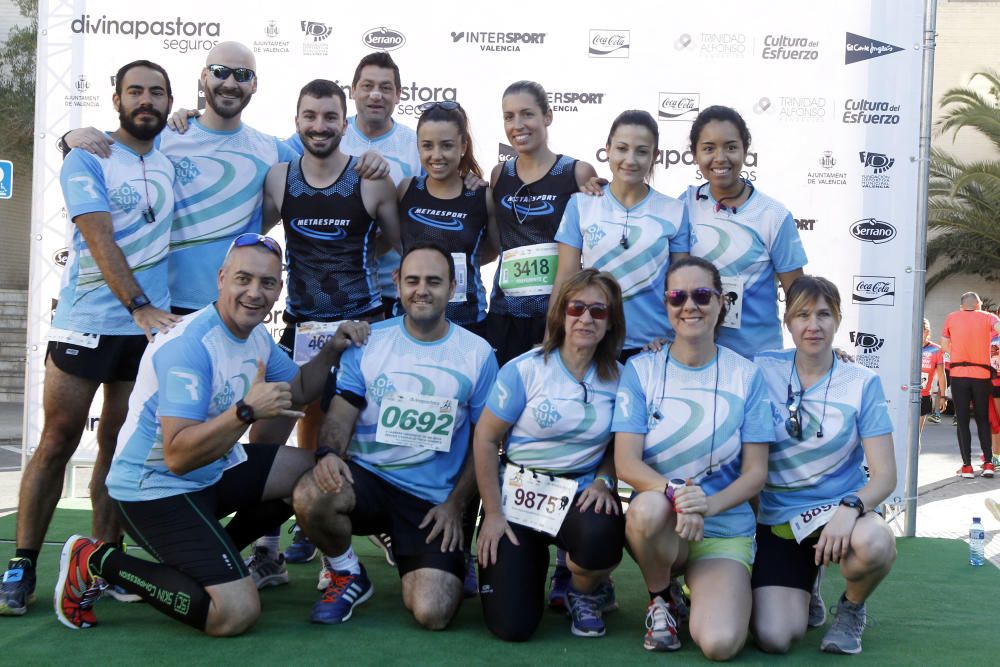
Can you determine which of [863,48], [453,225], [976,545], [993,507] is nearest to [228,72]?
[453,225]

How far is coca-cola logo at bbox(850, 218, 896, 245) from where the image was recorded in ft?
18.6

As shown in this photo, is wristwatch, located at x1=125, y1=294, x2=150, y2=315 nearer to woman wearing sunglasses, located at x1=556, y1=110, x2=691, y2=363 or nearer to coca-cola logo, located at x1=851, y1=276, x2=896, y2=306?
woman wearing sunglasses, located at x1=556, y1=110, x2=691, y2=363

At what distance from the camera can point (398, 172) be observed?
14.7ft

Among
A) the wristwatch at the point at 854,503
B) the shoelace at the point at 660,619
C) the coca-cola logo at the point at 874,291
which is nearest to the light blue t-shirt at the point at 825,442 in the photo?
the wristwatch at the point at 854,503

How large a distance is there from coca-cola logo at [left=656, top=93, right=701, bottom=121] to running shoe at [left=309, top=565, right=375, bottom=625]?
3.40m

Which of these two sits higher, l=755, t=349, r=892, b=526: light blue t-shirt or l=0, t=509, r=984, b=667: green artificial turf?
l=755, t=349, r=892, b=526: light blue t-shirt

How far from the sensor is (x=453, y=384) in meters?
3.63

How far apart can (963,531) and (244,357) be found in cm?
473

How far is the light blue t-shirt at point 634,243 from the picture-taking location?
3.83m

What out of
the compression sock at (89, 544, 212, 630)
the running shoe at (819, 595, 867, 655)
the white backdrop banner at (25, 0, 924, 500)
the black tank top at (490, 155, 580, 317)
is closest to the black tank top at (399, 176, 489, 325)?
the black tank top at (490, 155, 580, 317)

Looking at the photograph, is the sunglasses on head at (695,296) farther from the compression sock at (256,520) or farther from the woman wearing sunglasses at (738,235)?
the compression sock at (256,520)

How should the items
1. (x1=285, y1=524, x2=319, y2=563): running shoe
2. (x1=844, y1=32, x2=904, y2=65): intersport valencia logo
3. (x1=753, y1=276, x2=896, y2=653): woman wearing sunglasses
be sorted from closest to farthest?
1. (x1=753, y1=276, x2=896, y2=653): woman wearing sunglasses
2. (x1=285, y1=524, x2=319, y2=563): running shoe
3. (x1=844, y1=32, x2=904, y2=65): intersport valencia logo

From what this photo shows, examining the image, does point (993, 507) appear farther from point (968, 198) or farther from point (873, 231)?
point (968, 198)

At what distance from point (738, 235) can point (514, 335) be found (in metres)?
0.99
